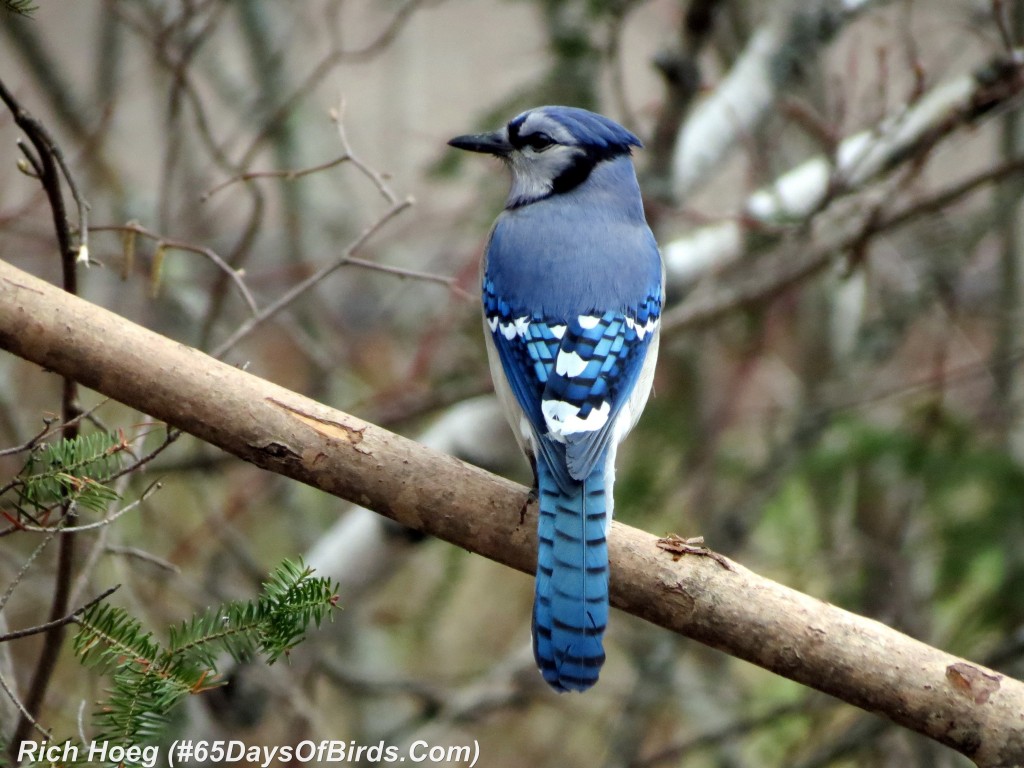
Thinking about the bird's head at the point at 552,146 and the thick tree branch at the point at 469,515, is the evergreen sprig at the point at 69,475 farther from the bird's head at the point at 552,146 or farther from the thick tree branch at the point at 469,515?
the bird's head at the point at 552,146

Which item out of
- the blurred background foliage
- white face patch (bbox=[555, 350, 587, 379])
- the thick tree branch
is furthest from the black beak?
the thick tree branch

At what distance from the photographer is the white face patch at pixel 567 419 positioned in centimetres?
198

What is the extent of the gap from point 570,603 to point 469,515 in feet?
0.73

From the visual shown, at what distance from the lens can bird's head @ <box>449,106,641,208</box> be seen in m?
2.61

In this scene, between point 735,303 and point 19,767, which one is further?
point 735,303

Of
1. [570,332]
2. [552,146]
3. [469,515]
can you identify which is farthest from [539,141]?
[469,515]

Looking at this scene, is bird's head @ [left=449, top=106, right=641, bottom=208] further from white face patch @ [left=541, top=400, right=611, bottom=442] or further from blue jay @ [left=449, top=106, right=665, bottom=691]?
white face patch @ [left=541, top=400, right=611, bottom=442]

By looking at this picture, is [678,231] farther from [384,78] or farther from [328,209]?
[384,78]

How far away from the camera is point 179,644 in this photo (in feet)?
4.75

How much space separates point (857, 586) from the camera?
3.74 metres

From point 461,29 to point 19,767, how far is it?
16.8 feet

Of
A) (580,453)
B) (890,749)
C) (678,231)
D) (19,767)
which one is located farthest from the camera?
(678,231)

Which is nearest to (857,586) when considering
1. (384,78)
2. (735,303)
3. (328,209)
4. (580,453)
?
(735,303)

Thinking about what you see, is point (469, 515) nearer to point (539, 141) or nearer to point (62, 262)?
point (62, 262)
